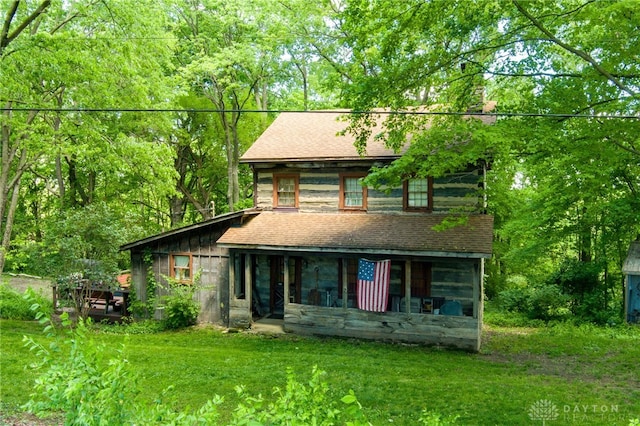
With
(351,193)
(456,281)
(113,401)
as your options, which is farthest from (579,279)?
(113,401)

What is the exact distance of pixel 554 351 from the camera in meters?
14.7

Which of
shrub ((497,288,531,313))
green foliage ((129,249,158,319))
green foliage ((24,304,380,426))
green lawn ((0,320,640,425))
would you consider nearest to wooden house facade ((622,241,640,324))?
green lawn ((0,320,640,425))

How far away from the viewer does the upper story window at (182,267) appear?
18.5 metres

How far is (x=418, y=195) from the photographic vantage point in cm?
1714

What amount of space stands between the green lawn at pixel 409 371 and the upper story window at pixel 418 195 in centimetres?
493

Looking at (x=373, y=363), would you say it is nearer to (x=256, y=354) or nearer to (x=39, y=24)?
(x=256, y=354)

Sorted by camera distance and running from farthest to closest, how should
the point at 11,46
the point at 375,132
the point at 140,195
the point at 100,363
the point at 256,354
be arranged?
the point at 140,195 < the point at 375,132 < the point at 11,46 < the point at 256,354 < the point at 100,363

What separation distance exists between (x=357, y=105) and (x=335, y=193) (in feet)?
20.4

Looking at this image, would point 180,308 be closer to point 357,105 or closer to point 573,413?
point 357,105

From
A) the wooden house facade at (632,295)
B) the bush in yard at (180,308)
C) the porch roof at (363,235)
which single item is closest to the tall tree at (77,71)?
the bush in yard at (180,308)

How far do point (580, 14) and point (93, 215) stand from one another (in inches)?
637

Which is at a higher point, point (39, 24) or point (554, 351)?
point (39, 24)

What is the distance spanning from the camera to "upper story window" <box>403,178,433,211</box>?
1691 centimetres

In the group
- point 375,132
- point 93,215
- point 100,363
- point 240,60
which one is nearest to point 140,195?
point 240,60
